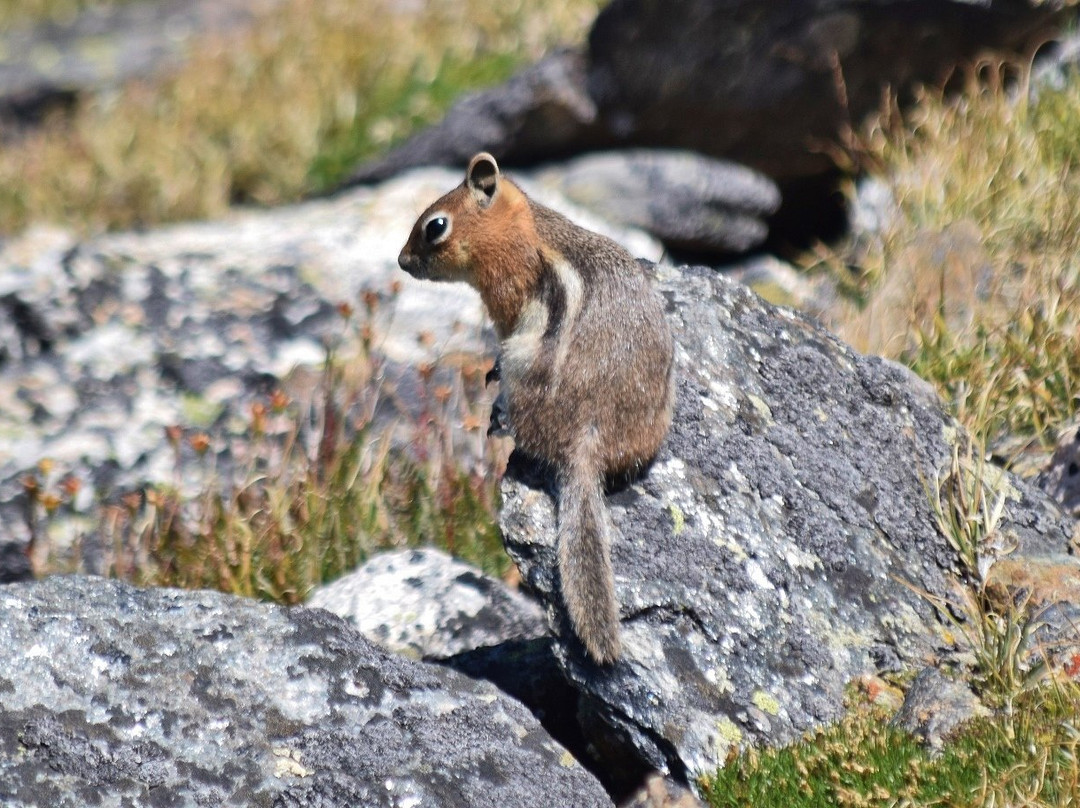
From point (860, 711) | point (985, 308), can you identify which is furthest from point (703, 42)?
point (860, 711)

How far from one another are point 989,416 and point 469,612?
2.74m

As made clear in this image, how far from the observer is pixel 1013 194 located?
25.8 ft

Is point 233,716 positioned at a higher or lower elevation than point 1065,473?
lower

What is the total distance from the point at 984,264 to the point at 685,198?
12.7 feet

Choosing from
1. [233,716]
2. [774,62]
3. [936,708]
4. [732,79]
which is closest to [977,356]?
[936,708]

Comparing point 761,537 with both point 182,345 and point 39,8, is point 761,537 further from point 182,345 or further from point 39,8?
point 39,8

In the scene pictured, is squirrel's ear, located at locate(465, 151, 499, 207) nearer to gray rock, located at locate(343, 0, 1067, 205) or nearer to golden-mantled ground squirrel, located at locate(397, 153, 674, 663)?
golden-mantled ground squirrel, located at locate(397, 153, 674, 663)

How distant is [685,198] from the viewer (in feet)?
35.8

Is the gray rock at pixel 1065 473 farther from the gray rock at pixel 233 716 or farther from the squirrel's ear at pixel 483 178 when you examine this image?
the squirrel's ear at pixel 483 178

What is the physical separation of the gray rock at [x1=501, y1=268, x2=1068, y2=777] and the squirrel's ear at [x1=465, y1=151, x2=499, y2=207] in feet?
2.88

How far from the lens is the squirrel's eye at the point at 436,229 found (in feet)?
18.4

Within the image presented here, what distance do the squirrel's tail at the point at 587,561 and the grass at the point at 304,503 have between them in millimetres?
1955

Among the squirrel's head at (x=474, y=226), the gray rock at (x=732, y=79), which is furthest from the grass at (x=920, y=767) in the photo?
the gray rock at (x=732, y=79)

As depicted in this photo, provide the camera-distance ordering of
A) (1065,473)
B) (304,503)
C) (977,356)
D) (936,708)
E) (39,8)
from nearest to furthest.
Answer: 1. (936,708)
2. (1065,473)
3. (304,503)
4. (977,356)
5. (39,8)
